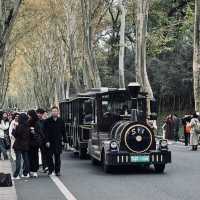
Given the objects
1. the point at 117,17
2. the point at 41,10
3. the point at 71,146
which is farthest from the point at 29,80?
the point at 71,146

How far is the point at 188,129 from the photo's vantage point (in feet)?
103

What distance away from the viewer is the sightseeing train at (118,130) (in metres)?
17.6

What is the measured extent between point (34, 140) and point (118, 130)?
8.26 feet

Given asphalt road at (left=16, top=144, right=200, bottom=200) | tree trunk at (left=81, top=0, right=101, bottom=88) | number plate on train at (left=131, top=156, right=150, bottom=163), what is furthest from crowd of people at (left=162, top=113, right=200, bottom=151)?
number plate on train at (left=131, top=156, right=150, bottom=163)

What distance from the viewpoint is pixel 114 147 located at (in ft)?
57.9

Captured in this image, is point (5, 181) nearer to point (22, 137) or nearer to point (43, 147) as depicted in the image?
A: point (22, 137)

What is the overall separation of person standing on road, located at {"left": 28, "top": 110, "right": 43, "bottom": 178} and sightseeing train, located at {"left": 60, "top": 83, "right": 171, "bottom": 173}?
→ 6.31ft

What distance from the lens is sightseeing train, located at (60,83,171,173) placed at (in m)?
17.6

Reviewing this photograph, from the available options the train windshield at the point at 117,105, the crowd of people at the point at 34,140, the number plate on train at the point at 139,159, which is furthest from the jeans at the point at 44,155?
the train windshield at the point at 117,105

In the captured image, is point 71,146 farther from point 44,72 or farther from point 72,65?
point 44,72

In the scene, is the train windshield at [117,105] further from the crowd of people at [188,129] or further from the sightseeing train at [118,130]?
the crowd of people at [188,129]

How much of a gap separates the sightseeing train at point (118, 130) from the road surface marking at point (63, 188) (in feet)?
5.63

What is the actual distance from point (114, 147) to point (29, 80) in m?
84.8

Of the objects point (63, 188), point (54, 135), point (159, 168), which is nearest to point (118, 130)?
point (159, 168)
